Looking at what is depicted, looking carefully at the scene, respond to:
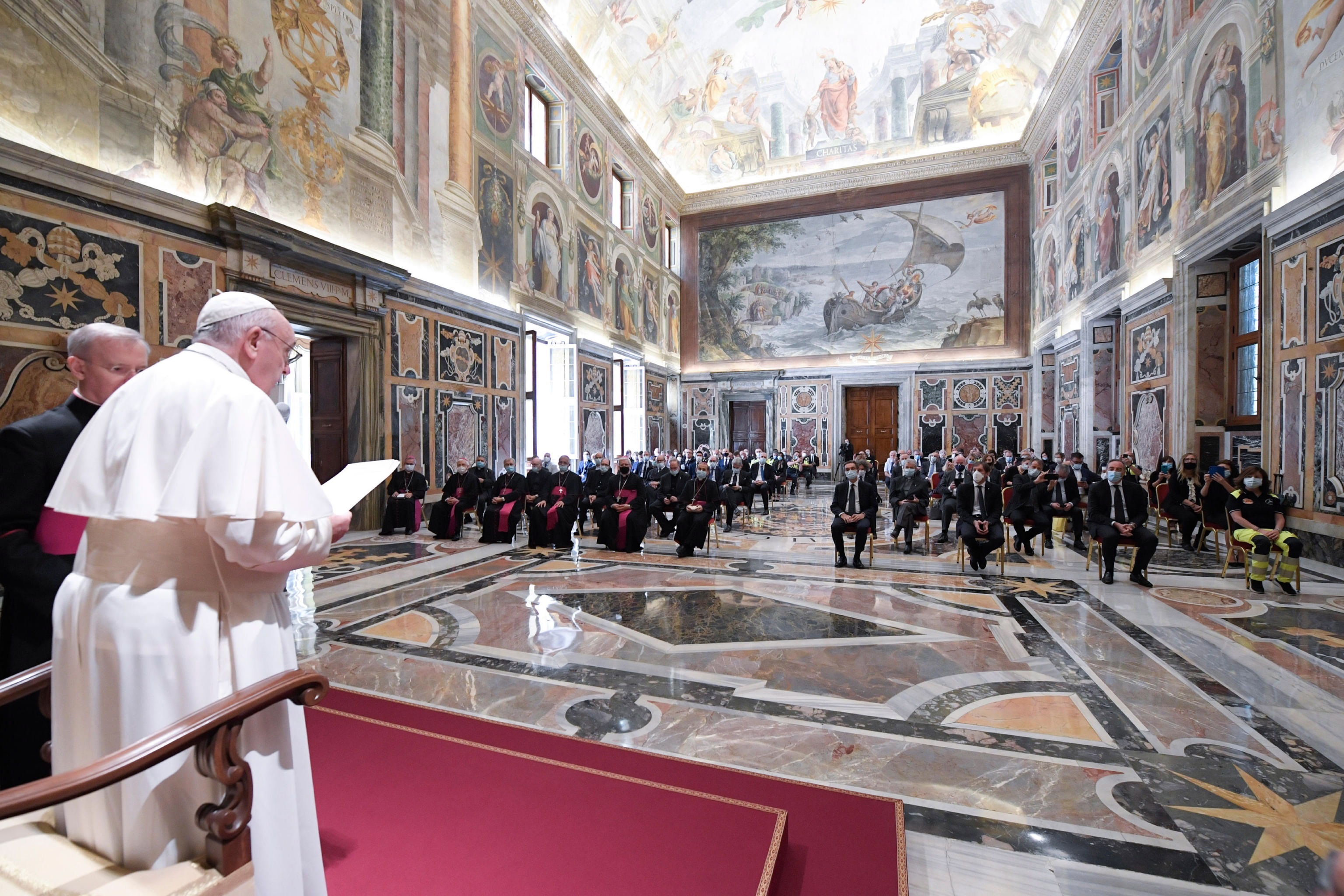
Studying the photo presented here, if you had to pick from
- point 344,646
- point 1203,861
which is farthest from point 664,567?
point 1203,861

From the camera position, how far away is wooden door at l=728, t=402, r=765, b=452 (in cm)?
2398

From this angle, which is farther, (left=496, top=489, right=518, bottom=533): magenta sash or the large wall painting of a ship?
the large wall painting of a ship

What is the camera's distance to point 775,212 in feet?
75.7

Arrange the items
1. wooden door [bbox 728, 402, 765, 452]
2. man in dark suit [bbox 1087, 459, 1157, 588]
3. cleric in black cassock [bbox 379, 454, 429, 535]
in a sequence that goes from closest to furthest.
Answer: man in dark suit [bbox 1087, 459, 1157, 588]
cleric in black cassock [bbox 379, 454, 429, 535]
wooden door [bbox 728, 402, 765, 452]

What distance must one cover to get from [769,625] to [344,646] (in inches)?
137

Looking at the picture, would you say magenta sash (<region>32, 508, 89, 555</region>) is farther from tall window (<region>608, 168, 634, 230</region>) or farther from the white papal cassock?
tall window (<region>608, 168, 634, 230</region>)

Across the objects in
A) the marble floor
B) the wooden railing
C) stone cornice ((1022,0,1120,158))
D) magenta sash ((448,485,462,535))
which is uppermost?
stone cornice ((1022,0,1120,158))

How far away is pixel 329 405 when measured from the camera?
33.5 ft

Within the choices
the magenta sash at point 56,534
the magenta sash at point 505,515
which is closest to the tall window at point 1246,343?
the magenta sash at point 505,515

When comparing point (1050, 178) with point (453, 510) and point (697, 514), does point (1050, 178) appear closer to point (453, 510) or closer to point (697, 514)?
point (697, 514)

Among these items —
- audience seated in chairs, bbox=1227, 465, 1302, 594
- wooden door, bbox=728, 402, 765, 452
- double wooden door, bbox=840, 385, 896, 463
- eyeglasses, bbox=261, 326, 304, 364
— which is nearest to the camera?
eyeglasses, bbox=261, 326, 304, 364

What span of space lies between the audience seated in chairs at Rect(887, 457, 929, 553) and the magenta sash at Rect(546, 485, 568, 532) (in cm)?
513

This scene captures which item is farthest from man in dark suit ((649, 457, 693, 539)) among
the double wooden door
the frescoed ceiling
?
the double wooden door

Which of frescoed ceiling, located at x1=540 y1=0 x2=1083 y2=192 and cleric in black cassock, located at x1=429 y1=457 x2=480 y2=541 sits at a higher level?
frescoed ceiling, located at x1=540 y1=0 x2=1083 y2=192
